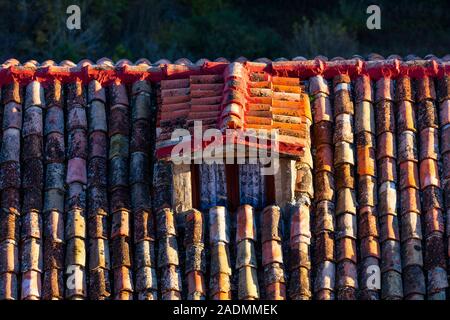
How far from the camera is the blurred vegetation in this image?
3136cm

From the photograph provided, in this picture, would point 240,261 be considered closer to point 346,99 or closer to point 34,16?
point 346,99

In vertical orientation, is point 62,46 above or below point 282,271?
above

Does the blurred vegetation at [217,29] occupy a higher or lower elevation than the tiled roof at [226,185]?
higher

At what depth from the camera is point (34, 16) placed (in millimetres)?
31922

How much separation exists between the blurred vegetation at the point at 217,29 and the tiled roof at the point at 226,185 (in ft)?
40.7

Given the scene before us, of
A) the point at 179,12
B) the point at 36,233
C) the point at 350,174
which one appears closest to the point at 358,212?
the point at 350,174

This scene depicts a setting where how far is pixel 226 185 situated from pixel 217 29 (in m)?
14.9

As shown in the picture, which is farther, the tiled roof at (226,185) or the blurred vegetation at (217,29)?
the blurred vegetation at (217,29)

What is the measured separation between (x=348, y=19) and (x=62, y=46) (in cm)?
605

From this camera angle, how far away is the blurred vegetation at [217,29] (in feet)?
103

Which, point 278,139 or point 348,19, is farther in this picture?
point 348,19

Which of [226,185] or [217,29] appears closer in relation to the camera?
[226,185]

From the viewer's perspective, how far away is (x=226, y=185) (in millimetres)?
17562

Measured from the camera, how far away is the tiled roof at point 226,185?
1681cm
